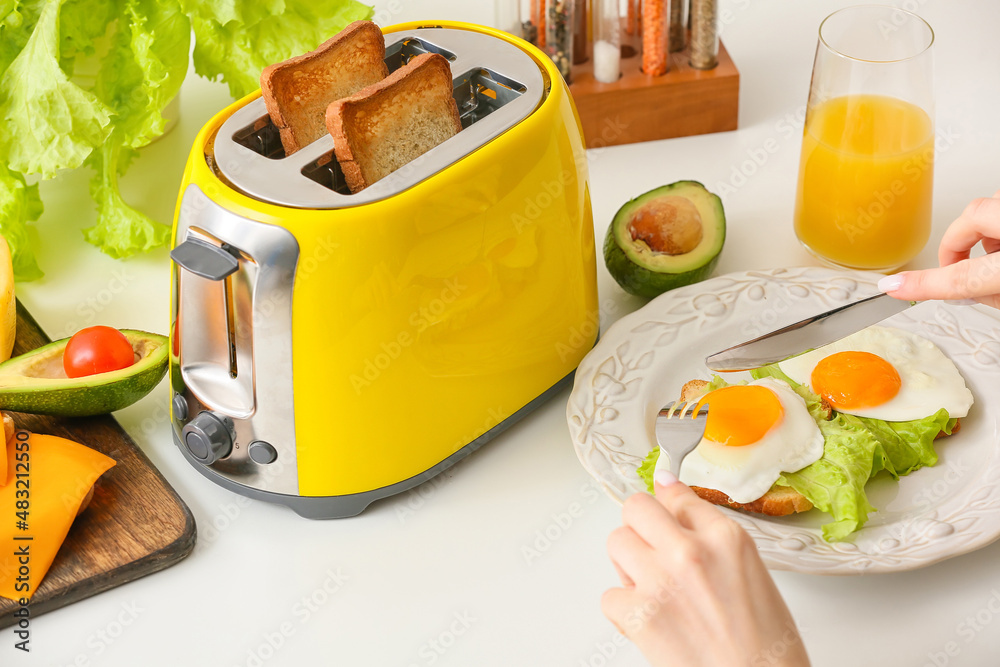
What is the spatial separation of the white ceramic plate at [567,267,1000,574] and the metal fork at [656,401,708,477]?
0.05 metres

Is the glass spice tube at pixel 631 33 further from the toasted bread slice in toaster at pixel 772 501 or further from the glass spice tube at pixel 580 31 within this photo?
the toasted bread slice in toaster at pixel 772 501

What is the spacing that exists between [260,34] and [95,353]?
0.52 m

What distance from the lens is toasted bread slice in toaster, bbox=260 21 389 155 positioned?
3.33 ft

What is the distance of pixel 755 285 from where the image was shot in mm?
1241

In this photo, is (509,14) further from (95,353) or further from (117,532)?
(117,532)

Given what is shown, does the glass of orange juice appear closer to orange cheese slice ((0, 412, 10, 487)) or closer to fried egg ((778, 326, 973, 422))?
fried egg ((778, 326, 973, 422))

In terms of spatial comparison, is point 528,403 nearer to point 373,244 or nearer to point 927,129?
point 373,244

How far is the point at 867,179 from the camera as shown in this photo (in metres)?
1.23

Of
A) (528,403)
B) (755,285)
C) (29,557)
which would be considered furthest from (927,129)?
(29,557)

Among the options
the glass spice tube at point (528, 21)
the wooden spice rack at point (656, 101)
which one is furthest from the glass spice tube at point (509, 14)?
the wooden spice rack at point (656, 101)

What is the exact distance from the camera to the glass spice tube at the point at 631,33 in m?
1.59

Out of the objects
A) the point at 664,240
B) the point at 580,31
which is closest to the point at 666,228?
the point at 664,240

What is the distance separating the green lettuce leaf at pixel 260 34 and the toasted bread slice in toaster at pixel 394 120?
428mm

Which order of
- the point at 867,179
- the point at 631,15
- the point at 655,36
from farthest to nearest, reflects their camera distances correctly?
the point at 631,15, the point at 655,36, the point at 867,179
